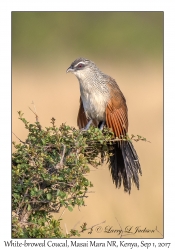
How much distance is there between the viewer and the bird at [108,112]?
4.98m

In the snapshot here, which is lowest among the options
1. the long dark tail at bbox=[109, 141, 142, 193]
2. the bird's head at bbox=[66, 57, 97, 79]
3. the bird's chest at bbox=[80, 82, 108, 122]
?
the long dark tail at bbox=[109, 141, 142, 193]

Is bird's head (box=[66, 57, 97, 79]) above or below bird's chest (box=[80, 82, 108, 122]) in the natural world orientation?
above

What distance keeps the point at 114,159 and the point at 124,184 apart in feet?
0.83

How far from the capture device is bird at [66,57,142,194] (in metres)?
4.98

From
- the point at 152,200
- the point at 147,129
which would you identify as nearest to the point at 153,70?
the point at 147,129

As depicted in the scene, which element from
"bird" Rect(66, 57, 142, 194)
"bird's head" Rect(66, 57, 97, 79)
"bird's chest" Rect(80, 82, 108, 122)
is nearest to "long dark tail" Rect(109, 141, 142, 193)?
"bird" Rect(66, 57, 142, 194)

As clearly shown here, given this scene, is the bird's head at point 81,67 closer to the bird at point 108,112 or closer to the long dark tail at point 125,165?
the bird at point 108,112

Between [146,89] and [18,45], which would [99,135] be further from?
[18,45]

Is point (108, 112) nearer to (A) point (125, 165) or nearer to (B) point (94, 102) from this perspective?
(B) point (94, 102)

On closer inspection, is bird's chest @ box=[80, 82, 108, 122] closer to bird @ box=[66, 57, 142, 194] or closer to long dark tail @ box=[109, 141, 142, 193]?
bird @ box=[66, 57, 142, 194]

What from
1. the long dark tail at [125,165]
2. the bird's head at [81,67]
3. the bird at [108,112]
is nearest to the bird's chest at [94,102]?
the bird at [108,112]

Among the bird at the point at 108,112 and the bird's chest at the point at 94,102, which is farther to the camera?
the bird's chest at the point at 94,102

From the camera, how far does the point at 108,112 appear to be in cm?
→ 527

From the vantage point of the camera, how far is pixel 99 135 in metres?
4.29
